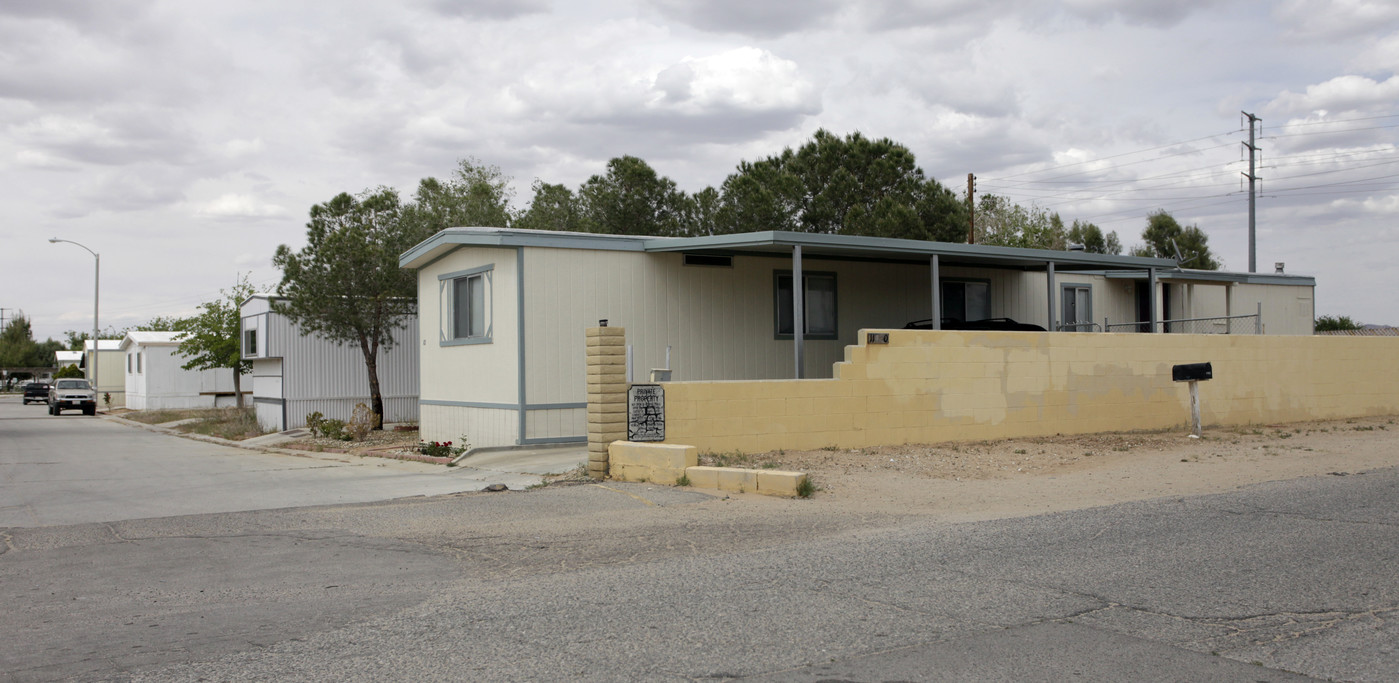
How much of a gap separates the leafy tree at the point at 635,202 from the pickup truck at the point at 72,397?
24355 millimetres

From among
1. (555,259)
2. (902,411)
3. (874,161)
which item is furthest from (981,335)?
(874,161)

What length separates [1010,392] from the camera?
614 inches

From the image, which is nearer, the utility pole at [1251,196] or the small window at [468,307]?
the small window at [468,307]

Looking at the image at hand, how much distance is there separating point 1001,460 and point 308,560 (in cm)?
899

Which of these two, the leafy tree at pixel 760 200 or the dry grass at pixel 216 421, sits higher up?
the leafy tree at pixel 760 200

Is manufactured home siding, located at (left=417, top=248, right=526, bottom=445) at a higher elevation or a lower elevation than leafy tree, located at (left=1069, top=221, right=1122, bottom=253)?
lower

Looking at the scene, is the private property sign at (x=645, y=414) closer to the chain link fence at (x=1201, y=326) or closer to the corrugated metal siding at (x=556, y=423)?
the corrugated metal siding at (x=556, y=423)

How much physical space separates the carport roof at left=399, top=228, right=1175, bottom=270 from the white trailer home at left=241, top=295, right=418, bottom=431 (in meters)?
6.52

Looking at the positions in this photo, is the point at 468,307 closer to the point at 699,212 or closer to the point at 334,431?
the point at 334,431

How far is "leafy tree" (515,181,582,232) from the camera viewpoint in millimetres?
40131

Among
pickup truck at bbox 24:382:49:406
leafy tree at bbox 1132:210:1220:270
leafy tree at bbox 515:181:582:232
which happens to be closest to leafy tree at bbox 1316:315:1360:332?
leafy tree at bbox 1132:210:1220:270

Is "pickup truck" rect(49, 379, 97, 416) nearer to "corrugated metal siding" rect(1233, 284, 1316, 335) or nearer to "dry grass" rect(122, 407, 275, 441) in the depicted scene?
"dry grass" rect(122, 407, 275, 441)

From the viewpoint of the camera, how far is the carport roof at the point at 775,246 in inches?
628

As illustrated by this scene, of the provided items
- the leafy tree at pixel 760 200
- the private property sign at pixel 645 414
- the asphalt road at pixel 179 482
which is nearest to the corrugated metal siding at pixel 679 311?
the asphalt road at pixel 179 482
